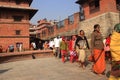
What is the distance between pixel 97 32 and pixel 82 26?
760 inches

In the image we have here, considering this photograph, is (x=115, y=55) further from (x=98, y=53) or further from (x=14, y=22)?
(x=14, y=22)

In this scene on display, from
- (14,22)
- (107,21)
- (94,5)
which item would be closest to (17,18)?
(14,22)

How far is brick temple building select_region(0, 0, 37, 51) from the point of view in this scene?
31.6m

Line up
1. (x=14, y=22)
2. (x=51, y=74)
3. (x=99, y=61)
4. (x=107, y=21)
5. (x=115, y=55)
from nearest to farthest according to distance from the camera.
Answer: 1. (x=115, y=55)
2. (x=99, y=61)
3. (x=51, y=74)
4. (x=107, y=21)
5. (x=14, y=22)

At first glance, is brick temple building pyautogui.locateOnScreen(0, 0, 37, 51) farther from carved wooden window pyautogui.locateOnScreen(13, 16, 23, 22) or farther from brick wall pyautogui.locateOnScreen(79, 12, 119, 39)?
brick wall pyautogui.locateOnScreen(79, 12, 119, 39)

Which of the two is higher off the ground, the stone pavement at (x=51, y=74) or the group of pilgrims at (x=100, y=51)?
the group of pilgrims at (x=100, y=51)

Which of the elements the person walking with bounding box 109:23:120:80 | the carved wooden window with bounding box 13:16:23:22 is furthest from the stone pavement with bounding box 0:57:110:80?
the carved wooden window with bounding box 13:16:23:22

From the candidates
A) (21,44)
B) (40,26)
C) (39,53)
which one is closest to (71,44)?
(39,53)

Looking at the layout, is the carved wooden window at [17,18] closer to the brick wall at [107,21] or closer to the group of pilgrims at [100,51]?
the brick wall at [107,21]

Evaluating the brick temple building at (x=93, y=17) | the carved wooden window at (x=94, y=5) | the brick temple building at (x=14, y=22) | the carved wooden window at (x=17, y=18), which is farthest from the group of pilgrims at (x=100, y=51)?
the carved wooden window at (x=17, y=18)

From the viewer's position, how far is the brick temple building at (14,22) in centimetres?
3162

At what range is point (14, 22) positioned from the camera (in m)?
32.7

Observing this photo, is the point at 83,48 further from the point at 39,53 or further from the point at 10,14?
the point at 10,14

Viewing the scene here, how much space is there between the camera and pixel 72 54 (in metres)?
14.2
